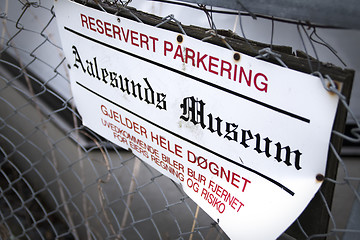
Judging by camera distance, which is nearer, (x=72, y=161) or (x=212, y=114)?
(x=212, y=114)

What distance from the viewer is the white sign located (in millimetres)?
651

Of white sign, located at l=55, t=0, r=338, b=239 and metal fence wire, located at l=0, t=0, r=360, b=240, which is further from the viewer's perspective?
metal fence wire, located at l=0, t=0, r=360, b=240

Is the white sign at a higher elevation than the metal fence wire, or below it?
higher

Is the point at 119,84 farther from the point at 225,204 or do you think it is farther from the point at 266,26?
the point at 266,26

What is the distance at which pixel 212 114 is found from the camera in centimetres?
77

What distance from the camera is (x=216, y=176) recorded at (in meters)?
0.82

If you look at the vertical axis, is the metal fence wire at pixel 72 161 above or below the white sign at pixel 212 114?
below

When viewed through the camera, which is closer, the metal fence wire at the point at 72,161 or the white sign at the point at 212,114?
the white sign at the point at 212,114

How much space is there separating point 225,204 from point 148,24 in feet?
1.50

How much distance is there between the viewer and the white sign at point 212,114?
651mm

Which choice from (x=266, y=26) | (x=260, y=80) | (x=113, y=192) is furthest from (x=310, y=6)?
(x=113, y=192)

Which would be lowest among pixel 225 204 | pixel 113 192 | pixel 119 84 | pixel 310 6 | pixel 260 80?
pixel 113 192

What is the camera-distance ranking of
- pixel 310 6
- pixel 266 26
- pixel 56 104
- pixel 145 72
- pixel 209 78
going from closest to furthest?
pixel 310 6, pixel 209 78, pixel 145 72, pixel 266 26, pixel 56 104

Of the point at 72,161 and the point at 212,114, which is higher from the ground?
the point at 212,114
